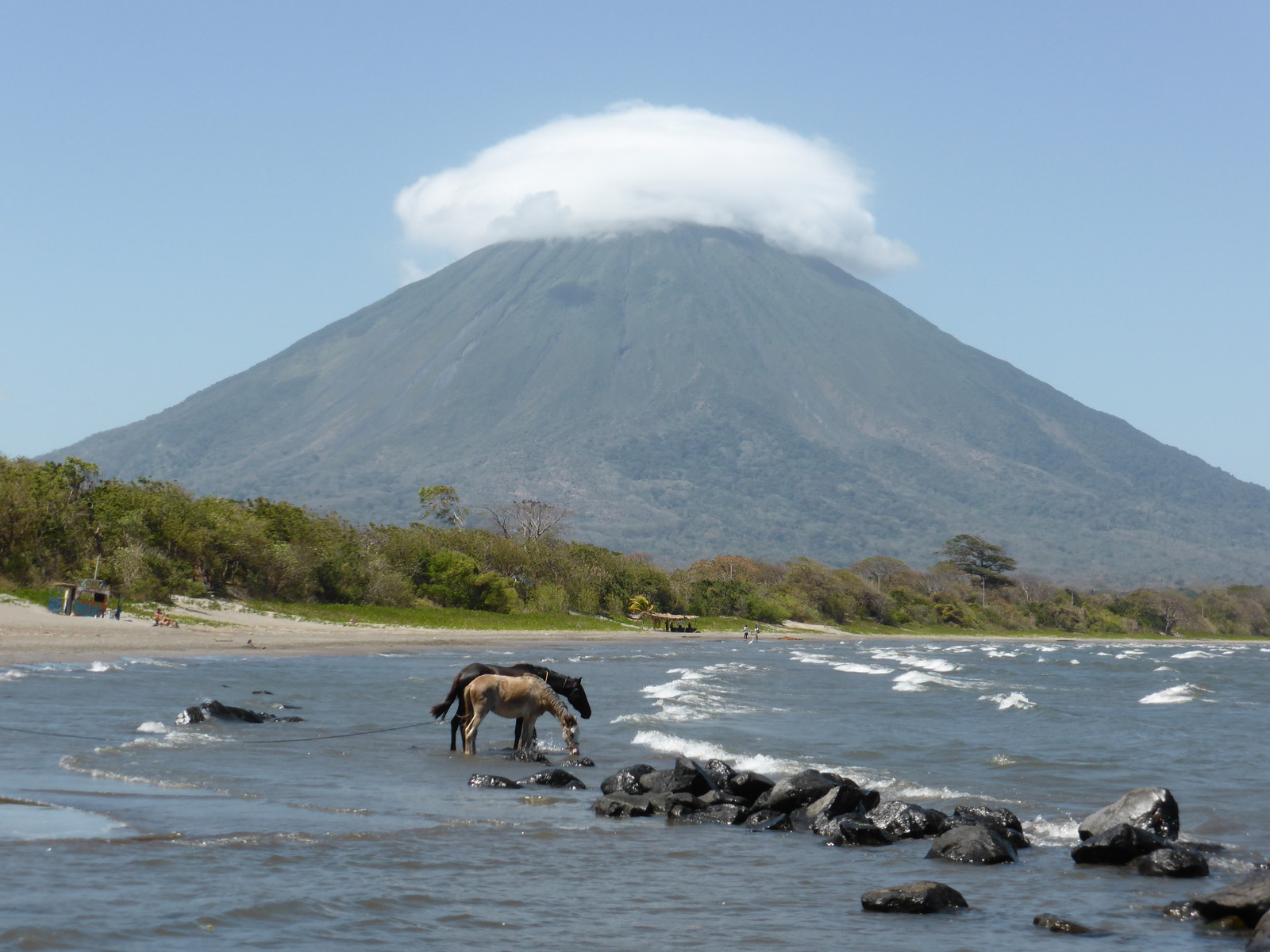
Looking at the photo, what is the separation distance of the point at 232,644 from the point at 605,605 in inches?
1774

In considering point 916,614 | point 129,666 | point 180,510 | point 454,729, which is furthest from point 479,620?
point 916,614

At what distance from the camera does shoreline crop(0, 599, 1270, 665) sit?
31.1 metres

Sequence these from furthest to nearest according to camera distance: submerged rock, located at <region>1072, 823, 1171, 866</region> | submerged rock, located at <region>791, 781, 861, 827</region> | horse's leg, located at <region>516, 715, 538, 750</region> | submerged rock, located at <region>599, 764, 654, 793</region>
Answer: horse's leg, located at <region>516, 715, 538, 750</region>, submerged rock, located at <region>599, 764, 654, 793</region>, submerged rock, located at <region>791, 781, 861, 827</region>, submerged rock, located at <region>1072, 823, 1171, 866</region>

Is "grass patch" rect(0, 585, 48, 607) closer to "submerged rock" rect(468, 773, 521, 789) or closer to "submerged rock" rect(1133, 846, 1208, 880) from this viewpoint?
"submerged rock" rect(468, 773, 521, 789)

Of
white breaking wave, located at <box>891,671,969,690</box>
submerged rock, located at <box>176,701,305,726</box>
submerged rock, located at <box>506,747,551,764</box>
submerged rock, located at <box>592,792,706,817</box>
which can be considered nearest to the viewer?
submerged rock, located at <box>592,792,706,817</box>

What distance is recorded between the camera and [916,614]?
117 meters

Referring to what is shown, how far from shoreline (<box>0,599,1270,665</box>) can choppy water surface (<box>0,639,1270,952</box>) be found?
16.8 feet

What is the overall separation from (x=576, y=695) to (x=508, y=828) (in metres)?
8.41

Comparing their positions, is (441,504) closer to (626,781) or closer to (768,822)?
(626,781)

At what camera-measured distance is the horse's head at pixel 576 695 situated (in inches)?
770

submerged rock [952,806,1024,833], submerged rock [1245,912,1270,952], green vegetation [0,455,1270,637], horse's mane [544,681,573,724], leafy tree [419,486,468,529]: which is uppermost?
leafy tree [419,486,468,529]

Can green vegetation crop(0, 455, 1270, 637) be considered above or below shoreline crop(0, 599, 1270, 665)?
above

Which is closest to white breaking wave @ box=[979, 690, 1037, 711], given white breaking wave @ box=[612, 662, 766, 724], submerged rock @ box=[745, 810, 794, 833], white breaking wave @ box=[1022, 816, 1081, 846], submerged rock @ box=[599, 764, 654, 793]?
white breaking wave @ box=[612, 662, 766, 724]

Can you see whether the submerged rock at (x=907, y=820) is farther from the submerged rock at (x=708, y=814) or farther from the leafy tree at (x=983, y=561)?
the leafy tree at (x=983, y=561)
